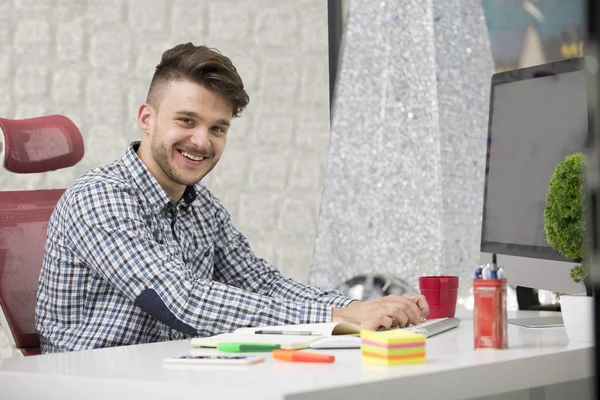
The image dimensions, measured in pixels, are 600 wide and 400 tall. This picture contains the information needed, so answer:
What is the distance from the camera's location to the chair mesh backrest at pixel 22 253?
1765 millimetres

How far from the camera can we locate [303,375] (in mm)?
912

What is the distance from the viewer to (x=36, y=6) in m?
3.17

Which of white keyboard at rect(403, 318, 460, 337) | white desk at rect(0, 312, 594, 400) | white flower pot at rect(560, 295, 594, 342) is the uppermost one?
white flower pot at rect(560, 295, 594, 342)

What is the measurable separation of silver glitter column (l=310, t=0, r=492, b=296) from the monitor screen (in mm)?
675

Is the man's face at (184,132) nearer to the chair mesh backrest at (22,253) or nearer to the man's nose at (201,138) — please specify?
the man's nose at (201,138)

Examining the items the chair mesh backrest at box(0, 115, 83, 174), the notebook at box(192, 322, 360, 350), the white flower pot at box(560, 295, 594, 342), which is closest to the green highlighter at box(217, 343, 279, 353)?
the notebook at box(192, 322, 360, 350)

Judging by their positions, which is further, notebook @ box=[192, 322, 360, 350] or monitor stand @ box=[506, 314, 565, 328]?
monitor stand @ box=[506, 314, 565, 328]

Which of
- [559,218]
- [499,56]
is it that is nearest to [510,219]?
[559,218]

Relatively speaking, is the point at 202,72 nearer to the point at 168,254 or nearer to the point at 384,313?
the point at 168,254

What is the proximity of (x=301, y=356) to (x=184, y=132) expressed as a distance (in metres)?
0.90

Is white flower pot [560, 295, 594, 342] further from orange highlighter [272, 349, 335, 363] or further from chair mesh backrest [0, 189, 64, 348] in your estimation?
chair mesh backrest [0, 189, 64, 348]

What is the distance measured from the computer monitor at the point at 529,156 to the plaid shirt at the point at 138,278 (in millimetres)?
376

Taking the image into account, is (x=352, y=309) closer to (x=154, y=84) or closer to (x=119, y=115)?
(x=154, y=84)

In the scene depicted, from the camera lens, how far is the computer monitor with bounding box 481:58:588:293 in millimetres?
1640
